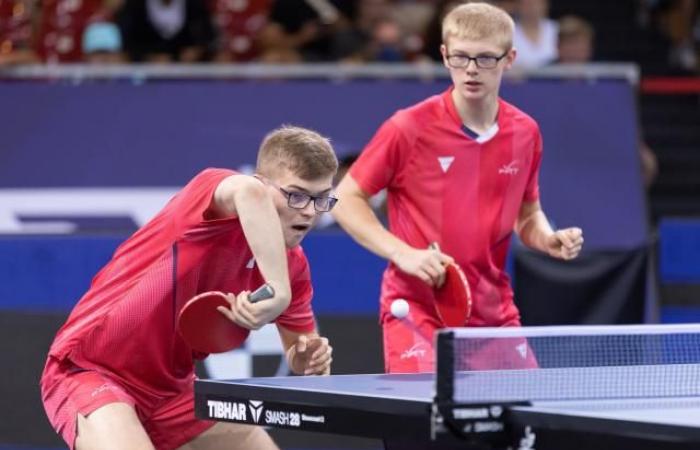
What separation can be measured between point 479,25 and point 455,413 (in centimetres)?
232

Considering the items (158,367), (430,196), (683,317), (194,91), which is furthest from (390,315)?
(194,91)

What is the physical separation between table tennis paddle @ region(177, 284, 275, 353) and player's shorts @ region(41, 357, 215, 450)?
36 centimetres

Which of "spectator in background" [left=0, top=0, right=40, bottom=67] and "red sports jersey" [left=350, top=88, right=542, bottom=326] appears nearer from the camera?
"red sports jersey" [left=350, top=88, right=542, bottom=326]

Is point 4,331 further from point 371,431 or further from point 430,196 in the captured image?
point 371,431

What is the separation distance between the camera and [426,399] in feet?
14.3

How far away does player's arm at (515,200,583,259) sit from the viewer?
6.12 metres

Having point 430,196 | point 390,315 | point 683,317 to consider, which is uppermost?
point 430,196

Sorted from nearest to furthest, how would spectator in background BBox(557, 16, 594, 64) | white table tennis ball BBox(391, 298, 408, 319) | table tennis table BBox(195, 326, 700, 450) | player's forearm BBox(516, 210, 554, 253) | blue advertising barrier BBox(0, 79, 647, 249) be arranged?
table tennis table BBox(195, 326, 700, 450) < white table tennis ball BBox(391, 298, 408, 319) < player's forearm BBox(516, 210, 554, 253) < blue advertising barrier BBox(0, 79, 647, 249) < spectator in background BBox(557, 16, 594, 64)

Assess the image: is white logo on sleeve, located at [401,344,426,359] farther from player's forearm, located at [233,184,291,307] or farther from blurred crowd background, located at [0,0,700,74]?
blurred crowd background, located at [0,0,700,74]

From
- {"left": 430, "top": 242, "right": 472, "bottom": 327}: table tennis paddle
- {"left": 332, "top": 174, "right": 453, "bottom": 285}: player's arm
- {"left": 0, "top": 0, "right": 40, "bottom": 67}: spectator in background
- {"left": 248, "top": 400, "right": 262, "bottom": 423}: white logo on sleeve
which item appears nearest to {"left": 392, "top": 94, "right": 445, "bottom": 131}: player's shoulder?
{"left": 332, "top": 174, "right": 453, "bottom": 285}: player's arm

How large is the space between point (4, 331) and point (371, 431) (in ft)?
13.6

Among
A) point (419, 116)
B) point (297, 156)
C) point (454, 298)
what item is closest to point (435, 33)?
point (419, 116)

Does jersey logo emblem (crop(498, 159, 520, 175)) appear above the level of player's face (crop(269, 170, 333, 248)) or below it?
below

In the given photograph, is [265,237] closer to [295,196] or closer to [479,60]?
[295,196]
